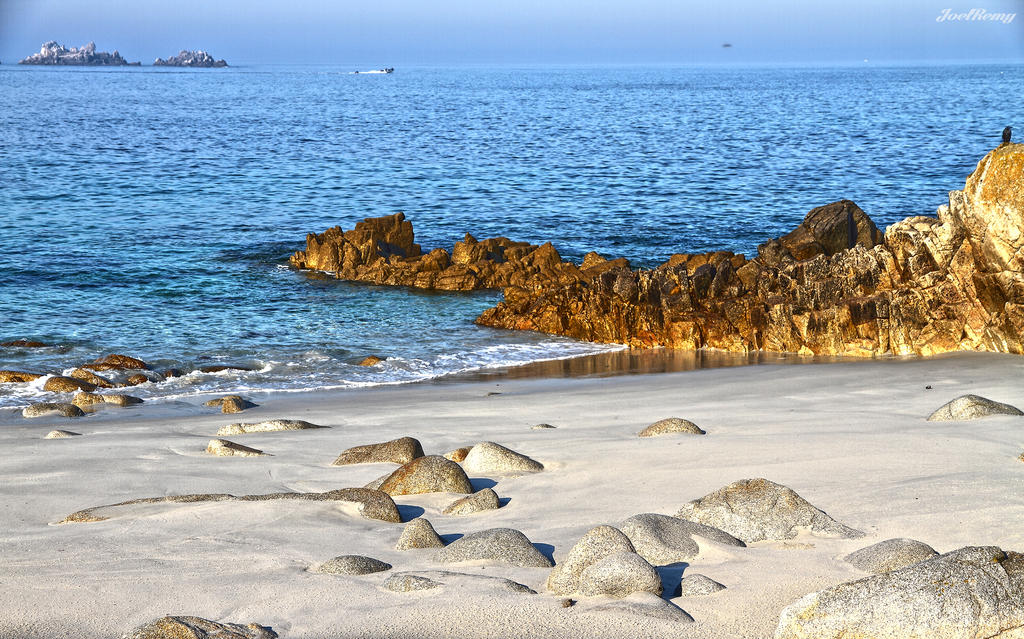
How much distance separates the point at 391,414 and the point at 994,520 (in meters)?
5.65

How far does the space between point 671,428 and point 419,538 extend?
10.4ft

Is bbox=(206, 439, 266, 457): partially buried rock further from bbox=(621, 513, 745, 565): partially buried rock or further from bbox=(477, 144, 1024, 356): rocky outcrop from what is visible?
bbox=(477, 144, 1024, 356): rocky outcrop

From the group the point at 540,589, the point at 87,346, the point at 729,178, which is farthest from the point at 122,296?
the point at 729,178

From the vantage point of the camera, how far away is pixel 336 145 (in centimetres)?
4816

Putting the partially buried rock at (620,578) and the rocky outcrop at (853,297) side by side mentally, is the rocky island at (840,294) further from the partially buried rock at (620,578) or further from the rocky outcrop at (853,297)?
the partially buried rock at (620,578)

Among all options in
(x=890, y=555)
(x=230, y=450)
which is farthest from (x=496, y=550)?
(x=230, y=450)

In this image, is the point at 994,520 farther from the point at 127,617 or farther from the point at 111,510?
the point at 111,510

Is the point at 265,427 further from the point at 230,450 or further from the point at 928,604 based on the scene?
the point at 928,604

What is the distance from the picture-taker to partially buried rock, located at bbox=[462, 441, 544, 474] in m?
6.52

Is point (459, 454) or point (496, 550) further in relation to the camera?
point (459, 454)

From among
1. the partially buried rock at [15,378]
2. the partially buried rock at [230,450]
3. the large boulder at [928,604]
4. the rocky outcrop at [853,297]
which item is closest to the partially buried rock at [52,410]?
the partially buried rock at [15,378]

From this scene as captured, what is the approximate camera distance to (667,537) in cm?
451

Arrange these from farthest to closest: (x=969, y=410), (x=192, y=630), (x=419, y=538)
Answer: (x=969, y=410) → (x=419, y=538) → (x=192, y=630)

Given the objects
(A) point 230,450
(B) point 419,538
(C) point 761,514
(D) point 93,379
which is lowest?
(D) point 93,379
